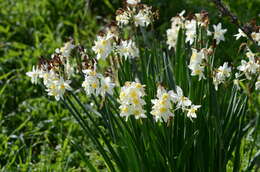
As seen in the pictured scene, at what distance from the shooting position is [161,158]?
1910 mm

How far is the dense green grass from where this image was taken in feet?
9.18

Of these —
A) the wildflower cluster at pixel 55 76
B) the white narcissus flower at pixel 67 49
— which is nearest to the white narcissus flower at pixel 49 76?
the wildflower cluster at pixel 55 76

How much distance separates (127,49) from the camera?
1.97 m

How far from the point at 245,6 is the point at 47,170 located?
88.2 inches

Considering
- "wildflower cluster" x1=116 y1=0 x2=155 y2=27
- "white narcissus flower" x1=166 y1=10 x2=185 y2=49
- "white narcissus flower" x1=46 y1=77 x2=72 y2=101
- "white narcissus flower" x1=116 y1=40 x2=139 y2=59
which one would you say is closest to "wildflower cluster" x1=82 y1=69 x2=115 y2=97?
"white narcissus flower" x1=46 y1=77 x2=72 y2=101

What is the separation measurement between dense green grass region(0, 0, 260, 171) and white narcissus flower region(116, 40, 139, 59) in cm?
22

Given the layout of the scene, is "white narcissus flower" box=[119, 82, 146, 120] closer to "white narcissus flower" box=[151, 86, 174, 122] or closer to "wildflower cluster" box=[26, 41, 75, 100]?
"white narcissus flower" box=[151, 86, 174, 122]

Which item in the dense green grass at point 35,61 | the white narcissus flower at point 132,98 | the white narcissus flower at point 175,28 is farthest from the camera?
the dense green grass at point 35,61

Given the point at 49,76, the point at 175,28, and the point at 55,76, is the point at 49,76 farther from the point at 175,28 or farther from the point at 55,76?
the point at 175,28

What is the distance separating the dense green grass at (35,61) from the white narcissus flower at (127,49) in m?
0.22

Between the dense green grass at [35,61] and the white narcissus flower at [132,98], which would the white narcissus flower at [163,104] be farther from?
the dense green grass at [35,61]

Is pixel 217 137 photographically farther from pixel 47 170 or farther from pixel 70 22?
pixel 70 22

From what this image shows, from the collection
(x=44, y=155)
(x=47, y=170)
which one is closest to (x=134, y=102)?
(x=47, y=170)

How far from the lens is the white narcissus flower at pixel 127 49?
1.94m
